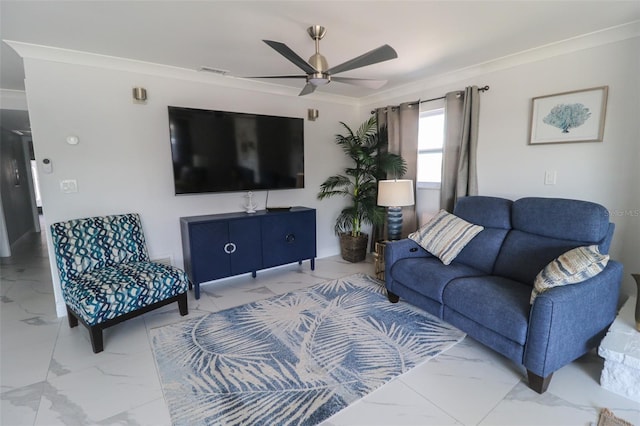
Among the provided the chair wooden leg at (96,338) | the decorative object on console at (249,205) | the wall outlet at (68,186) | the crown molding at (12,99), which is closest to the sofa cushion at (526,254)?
the decorative object on console at (249,205)

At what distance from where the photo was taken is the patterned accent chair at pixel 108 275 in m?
2.15

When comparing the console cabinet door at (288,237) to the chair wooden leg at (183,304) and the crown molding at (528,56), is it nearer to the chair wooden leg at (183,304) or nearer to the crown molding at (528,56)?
the chair wooden leg at (183,304)

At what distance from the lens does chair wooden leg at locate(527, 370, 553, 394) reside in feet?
5.57

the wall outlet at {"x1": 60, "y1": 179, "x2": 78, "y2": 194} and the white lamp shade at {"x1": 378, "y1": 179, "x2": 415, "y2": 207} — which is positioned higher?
the wall outlet at {"x1": 60, "y1": 179, "x2": 78, "y2": 194}

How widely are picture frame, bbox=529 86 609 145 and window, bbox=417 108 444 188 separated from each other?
97 cm

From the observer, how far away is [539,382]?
1701 millimetres

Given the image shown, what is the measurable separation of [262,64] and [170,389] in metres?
2.79

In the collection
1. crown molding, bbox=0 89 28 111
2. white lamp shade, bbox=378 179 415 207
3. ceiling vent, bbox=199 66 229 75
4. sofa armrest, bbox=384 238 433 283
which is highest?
ceiling vent, bbox=199 66 229 75

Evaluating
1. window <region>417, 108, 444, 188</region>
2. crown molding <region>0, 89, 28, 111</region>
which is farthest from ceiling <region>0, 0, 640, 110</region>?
crown molding <region>0, 89, 28, 111</region>

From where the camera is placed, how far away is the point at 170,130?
2.90 meters

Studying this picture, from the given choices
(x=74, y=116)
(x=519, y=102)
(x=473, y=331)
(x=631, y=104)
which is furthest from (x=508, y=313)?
(x=74, y=116)

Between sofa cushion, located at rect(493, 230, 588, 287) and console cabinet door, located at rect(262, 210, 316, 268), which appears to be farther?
console cabinet door, located at rect(262, 210, 316, 268)

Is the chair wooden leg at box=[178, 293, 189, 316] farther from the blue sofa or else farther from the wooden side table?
→ the wooden side table

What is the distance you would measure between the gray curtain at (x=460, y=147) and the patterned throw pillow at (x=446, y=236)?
0.48 m
